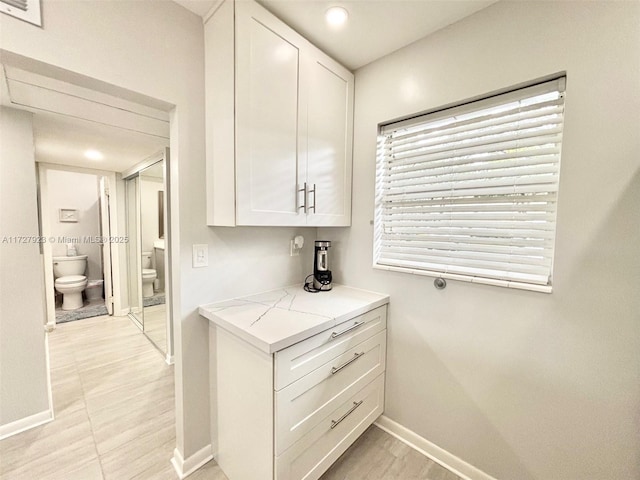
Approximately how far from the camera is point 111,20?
3.57 feet

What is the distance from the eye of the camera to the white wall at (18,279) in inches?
62.7

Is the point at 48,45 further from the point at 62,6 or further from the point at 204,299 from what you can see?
the point at 204,299

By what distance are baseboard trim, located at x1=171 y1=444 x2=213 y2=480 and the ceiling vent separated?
2089 millimetres

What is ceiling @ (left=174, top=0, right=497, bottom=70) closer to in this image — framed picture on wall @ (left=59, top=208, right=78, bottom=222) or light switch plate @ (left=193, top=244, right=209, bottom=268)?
light switch plate @ (left=193, top=244, right=209, bottom=268)

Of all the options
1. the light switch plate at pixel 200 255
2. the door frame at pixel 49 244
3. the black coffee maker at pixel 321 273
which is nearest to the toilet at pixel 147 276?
the door frame at pixel 49 244

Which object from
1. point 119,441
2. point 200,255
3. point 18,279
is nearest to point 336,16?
point 200,255

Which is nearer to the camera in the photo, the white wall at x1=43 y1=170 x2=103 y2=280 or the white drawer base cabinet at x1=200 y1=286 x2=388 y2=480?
the white drawer base cabinet at x1=200 y1=286 x2=388 y2=480

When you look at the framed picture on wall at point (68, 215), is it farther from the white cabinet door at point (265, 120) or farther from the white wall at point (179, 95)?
the white cabinet door at point (265, 120)

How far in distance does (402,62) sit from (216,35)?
1.08m

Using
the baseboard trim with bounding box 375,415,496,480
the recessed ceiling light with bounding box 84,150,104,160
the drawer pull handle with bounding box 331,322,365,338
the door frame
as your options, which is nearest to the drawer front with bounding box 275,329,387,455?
the drawer pull handle with bounding box 331,322,365,338

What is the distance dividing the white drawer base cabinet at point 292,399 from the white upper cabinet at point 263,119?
0.61m

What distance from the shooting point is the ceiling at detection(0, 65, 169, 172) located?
1400mm

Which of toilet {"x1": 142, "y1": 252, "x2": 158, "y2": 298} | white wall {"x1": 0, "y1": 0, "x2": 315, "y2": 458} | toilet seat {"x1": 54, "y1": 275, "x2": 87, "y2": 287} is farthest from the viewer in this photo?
toilet seat {"x1": 54, "y1": 275, "x2": 87, "y2": 287}

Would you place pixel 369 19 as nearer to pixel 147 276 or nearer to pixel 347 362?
pixel 347 362
